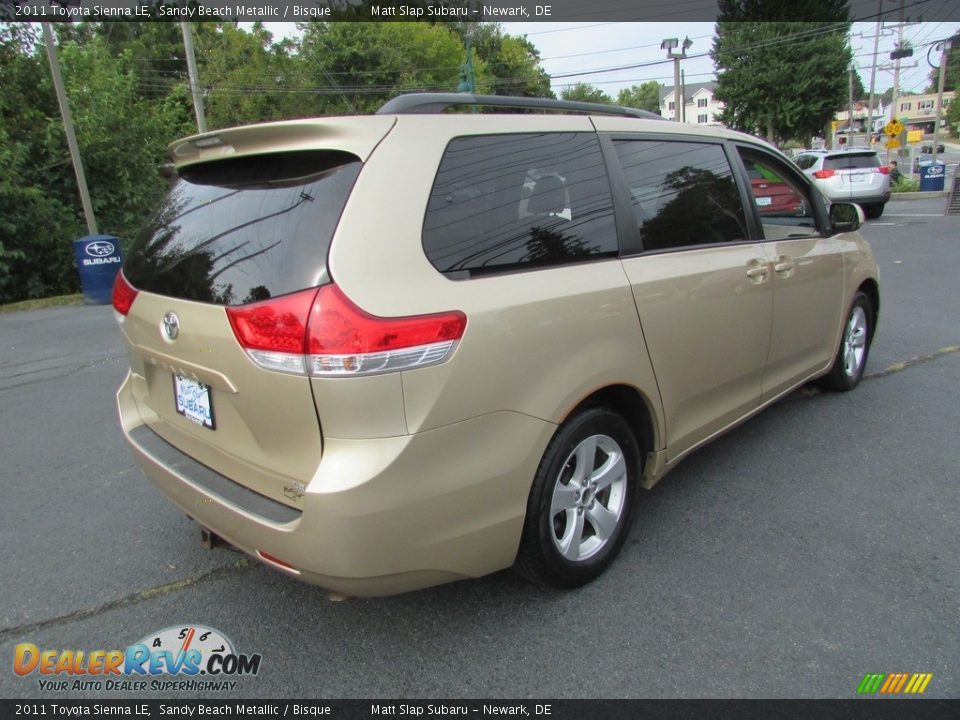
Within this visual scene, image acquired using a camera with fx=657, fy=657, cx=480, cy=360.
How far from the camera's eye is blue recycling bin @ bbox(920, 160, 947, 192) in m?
24.1

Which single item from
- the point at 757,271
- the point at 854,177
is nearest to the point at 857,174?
the point at 854,177

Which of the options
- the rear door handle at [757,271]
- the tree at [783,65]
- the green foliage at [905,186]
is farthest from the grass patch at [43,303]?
the tree at [783,65]

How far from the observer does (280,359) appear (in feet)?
6.20

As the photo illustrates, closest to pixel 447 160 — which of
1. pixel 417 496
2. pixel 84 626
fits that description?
pixel 417 496

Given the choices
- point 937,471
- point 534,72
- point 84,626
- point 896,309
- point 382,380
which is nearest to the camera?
point 382,380

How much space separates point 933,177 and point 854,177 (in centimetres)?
1081

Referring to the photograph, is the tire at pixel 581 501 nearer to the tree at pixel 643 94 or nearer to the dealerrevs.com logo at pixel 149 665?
the dealerrevs.com logo at pixel 149 665

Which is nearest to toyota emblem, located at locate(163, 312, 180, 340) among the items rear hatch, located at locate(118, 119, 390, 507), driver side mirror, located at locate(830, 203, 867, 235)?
rear hatch, located at locate(118, 119, 390, 507)

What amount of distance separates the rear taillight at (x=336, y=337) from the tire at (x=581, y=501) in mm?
649

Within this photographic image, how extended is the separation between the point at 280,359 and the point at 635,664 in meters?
1.52

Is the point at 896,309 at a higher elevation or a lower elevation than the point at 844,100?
lower

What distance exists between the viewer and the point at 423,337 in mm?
1893

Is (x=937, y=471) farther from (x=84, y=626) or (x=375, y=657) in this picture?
(x=84, y=626)

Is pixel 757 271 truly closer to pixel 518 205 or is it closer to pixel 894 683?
pixel 518 205
